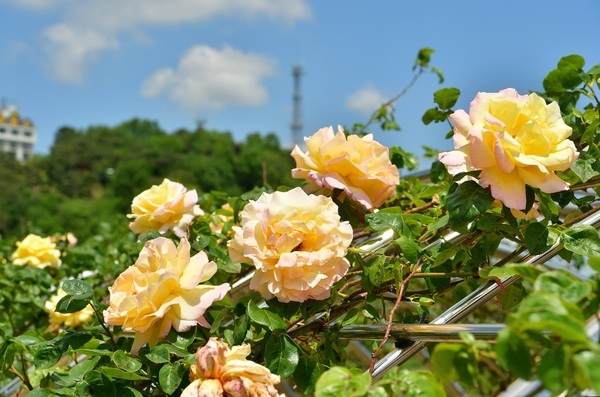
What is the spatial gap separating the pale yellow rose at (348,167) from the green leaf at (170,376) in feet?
1.15

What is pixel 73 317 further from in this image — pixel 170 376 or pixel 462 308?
pixel 462 308

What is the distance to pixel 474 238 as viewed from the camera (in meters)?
0.99

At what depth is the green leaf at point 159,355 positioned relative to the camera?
2.88 feet

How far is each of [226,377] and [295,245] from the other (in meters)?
0.21

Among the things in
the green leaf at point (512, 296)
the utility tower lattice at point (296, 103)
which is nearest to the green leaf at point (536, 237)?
the green leaf at point (512, 296)

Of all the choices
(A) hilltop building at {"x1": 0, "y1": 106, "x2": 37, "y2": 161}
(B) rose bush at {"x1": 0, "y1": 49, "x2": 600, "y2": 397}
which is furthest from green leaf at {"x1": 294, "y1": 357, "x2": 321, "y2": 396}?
(A) hilltop building at {"x1": 0, "y1": 106, "x2": 37, "y2": 161}

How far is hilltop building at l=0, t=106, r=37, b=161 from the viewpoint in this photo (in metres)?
74.8

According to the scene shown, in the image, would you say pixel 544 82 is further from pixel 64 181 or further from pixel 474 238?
pixel 64 181

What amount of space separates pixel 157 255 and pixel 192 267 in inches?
2.0

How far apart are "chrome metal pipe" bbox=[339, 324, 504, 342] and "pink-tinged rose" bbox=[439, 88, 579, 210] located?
0.18 metres

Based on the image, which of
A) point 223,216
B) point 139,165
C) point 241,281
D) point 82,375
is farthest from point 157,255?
point 139,165

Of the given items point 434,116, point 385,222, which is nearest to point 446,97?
point 434,116

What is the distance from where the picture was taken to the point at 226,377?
2.44ft

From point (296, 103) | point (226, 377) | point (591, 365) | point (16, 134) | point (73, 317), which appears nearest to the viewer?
point (591, 365)
